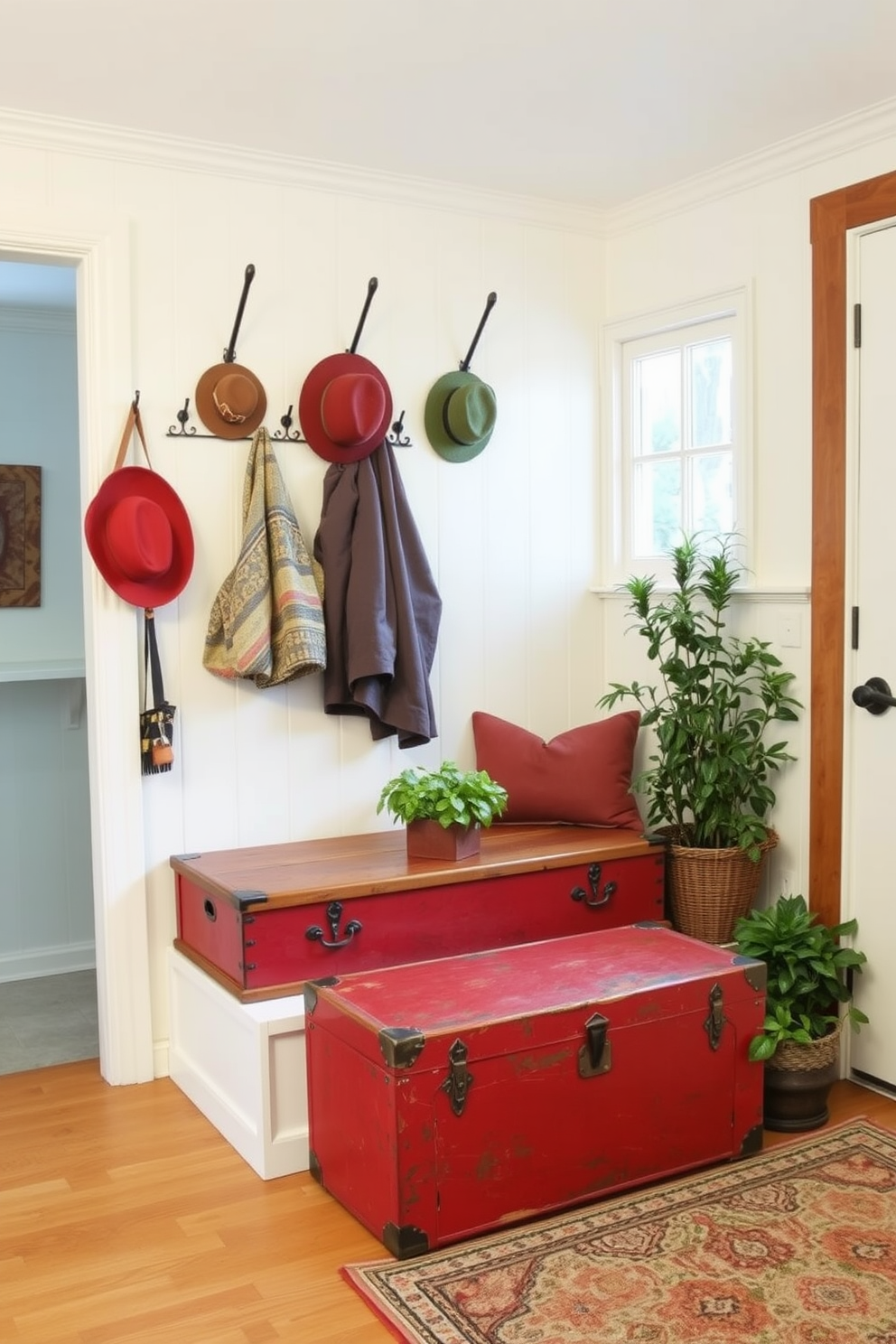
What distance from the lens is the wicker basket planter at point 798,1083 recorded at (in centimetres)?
285

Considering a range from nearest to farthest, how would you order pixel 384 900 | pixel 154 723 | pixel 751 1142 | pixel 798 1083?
pixel 751 1142
pixel 798 1083
pixel 384 900
pixel 154 723

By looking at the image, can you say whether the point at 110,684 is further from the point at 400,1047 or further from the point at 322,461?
the point at 400,1047

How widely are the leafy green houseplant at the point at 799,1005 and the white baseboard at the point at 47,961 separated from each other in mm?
2303

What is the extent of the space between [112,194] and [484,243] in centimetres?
106

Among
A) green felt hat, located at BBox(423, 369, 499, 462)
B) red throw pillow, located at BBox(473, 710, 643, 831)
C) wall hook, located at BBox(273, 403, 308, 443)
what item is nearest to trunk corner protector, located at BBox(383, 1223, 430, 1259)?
red throw pillow, located at BBox(473, 710, 643, 831)

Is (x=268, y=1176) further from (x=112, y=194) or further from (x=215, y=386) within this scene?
(x=112, y=194)

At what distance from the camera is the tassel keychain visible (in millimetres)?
3170

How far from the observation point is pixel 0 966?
4258mm

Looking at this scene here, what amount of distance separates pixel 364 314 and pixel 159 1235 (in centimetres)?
220

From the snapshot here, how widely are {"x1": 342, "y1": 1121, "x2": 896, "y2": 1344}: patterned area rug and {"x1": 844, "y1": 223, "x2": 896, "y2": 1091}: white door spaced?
1.78ft

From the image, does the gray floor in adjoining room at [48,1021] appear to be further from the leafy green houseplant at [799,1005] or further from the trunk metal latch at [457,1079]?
the leafy green houseplant at [799,1005]

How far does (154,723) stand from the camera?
3174 millimetres

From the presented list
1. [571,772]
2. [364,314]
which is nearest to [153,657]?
[364,314]

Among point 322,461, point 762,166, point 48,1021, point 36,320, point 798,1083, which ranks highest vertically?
point 762,166
